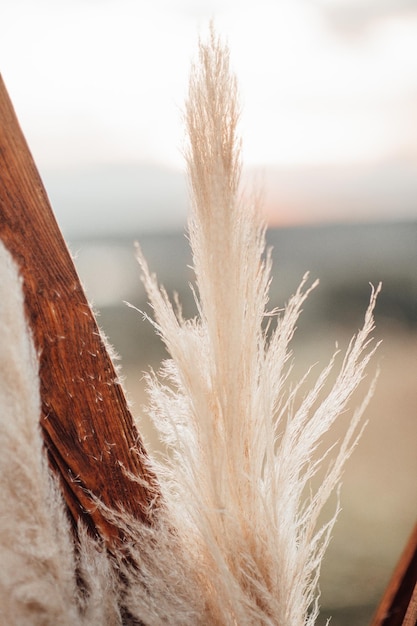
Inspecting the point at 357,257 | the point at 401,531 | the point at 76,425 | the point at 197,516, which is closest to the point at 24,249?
the point at 76,425

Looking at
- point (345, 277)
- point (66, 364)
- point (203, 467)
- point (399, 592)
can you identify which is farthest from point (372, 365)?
point (66, 364)

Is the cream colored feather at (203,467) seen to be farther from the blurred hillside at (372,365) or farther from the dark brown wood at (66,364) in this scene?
the blurred hillside at (372,365)

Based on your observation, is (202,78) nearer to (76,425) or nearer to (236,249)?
(236,249)

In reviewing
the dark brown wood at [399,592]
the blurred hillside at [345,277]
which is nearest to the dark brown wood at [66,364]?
the dark brown wood at [399,592]

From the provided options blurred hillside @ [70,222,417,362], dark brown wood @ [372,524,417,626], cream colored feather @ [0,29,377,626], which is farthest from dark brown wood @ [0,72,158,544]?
blurred hillside @ [70,222,417,362]

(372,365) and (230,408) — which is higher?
(372,365)

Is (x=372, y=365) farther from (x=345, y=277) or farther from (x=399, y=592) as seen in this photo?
(x=399, y=592)
